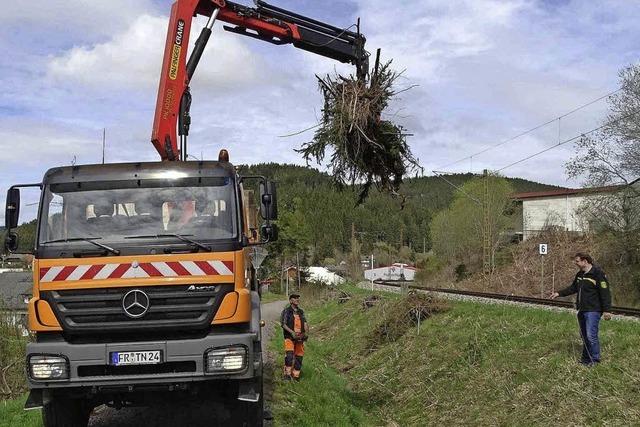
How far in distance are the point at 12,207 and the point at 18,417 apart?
3548 mm

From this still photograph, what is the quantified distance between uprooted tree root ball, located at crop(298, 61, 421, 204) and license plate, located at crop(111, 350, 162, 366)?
16.8 feet

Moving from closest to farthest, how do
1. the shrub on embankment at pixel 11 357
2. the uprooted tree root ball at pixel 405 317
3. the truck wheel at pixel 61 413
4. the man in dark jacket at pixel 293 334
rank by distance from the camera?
the truck wheel at pixel 61 413, the man in dark jacket at pixel 293 334, the shrub on embankment at pixel 11 357, the uprooted tree root ball at pixel 405 317

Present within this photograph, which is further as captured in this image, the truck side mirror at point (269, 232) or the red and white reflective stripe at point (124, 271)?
the truck side mirror at point (269, 232)

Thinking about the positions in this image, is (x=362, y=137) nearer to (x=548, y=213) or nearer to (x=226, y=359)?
(x=226, y=359)

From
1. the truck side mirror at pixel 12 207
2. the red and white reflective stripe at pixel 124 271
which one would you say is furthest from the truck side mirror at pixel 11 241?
the red and white reflective stripe at pixel 124 271

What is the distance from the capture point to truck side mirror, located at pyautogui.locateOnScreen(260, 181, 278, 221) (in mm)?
7302

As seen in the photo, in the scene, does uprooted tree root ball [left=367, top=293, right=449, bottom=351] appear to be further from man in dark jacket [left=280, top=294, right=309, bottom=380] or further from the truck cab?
the truck cab

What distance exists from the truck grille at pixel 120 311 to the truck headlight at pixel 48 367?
304 millimetres

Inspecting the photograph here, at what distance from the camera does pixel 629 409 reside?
28.9ft

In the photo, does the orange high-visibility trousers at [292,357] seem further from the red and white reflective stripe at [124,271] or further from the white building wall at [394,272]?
the white building wall at [394,272]

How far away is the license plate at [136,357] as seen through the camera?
639cm

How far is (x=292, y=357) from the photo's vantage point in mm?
11906

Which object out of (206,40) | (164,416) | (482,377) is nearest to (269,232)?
(164,416)

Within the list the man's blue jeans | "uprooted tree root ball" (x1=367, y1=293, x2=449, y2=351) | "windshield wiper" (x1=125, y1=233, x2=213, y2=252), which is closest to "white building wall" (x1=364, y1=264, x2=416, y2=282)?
"uprooted tree root ball" (x1=367, y1=293, x2=449, y2=351)
